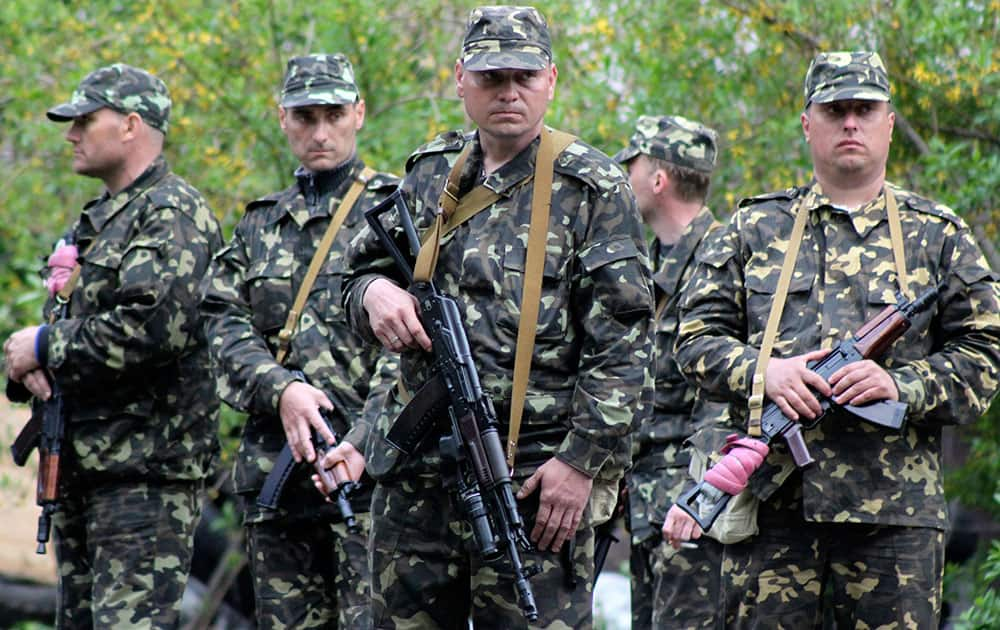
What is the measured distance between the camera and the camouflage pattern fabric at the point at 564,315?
442cm

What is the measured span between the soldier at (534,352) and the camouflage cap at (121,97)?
246 cm

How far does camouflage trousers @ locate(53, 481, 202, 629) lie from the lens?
623cm

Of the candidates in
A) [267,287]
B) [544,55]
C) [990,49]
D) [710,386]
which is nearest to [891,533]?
[710,386]

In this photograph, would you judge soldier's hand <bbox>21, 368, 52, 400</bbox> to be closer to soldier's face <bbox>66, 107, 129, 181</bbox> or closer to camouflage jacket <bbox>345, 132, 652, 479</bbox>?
soldier's face <bbox>66, 107, 129, 181</bbox>

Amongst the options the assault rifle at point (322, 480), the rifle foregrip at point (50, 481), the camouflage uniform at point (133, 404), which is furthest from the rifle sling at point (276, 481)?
the rifle foregrip at point (50, 481)

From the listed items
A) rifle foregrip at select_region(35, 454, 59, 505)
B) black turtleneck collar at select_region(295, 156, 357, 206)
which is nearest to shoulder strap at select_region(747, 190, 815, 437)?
black turtleneck collar at select_region(295, 156, 357, 206)

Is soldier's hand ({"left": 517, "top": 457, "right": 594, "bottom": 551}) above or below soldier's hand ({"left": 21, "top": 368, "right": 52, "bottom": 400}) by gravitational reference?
below

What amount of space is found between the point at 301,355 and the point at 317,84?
1.13 metres

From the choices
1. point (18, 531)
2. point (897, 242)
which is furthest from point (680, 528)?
point (18, 531)

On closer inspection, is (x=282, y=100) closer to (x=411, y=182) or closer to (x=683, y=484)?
(x=411, y=182)

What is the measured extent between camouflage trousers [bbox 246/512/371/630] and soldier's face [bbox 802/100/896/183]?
216 cm

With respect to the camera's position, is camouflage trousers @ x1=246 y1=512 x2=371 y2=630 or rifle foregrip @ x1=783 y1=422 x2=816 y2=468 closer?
rifle foregrip @ x1=783 y1=422 x2=816 y2=468

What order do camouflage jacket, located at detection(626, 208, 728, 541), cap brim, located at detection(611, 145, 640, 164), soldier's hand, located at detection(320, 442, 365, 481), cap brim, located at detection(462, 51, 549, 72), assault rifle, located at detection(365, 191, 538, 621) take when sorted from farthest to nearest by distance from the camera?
cap brim, located at detection(611, 145, 640, 164), camouflage jacket, located at detection(626, 208, 728, 541), soldier's hand, located at detection(320, 442, 365, 481), cap brim, located at detection(462, 51, 549, 72), assault rifle, located at detection(365, 191, 538, 621)

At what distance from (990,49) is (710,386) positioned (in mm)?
3875
